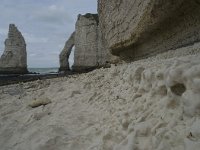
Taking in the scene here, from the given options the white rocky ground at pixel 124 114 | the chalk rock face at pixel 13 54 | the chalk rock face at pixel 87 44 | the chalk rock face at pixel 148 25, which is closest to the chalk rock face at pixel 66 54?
the chalk rock face at pixel 87 44

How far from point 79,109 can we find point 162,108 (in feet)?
4.86

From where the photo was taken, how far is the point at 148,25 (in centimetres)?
322

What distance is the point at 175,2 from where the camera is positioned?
A: 2.61m

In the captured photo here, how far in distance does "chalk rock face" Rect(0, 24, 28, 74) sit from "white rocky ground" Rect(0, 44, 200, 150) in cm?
2344

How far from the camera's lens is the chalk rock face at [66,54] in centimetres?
2866

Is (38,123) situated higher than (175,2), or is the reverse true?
(175,2)

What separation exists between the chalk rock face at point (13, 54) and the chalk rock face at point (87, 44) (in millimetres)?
4972

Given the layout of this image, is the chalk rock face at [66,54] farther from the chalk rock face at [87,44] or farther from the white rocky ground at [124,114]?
the white rocky ground at [124,114]

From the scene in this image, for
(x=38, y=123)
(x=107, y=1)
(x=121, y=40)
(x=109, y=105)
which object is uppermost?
(x=107, y=1)

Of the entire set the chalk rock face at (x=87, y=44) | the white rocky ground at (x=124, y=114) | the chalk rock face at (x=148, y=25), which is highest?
the chalk rock face at (x=87, y=44)

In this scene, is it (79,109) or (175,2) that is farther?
(79,109)

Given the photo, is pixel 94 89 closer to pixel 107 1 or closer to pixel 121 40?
pixel 121 40

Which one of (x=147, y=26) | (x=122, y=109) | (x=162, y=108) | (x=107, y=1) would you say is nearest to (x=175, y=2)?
(x=147, y=26)

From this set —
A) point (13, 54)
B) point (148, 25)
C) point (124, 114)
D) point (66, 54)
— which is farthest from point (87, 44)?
point (124, 114)
